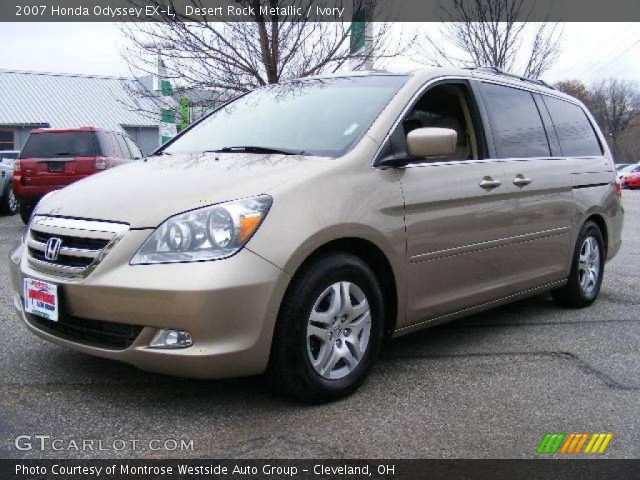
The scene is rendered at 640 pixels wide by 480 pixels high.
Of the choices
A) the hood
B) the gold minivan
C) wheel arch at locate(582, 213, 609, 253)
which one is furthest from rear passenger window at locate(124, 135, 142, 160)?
the hood

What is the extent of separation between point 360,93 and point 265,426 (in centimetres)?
198

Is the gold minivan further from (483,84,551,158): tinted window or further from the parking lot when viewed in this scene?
the parking lot

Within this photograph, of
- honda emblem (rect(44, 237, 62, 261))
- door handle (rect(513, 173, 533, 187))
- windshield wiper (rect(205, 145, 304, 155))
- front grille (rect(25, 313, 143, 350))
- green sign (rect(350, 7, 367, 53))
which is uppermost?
green sign (rect(350, 7, 367, 53))

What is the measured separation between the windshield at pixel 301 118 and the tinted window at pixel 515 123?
31.7 inches

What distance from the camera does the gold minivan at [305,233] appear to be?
287 cm

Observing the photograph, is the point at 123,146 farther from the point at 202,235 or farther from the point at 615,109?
the point at 615,109

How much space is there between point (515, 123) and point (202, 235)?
259 centimetres

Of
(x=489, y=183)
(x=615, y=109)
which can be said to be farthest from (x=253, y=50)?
(x=615, y=109)

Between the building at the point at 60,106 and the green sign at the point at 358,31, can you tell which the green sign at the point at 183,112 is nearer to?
the green sign at the point at 358,31

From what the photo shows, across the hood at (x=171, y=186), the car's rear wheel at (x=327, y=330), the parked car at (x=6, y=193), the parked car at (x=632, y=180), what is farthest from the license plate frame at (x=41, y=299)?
the parked car at (x=632, y=180)

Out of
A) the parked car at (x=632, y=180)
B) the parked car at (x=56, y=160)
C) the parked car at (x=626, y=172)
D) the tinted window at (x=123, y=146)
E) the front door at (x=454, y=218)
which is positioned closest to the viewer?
the front door at (x=454, y=218)

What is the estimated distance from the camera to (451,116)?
4199mm

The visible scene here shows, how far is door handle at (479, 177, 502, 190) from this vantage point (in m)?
4.04

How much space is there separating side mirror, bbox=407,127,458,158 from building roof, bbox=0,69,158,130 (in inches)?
1392
